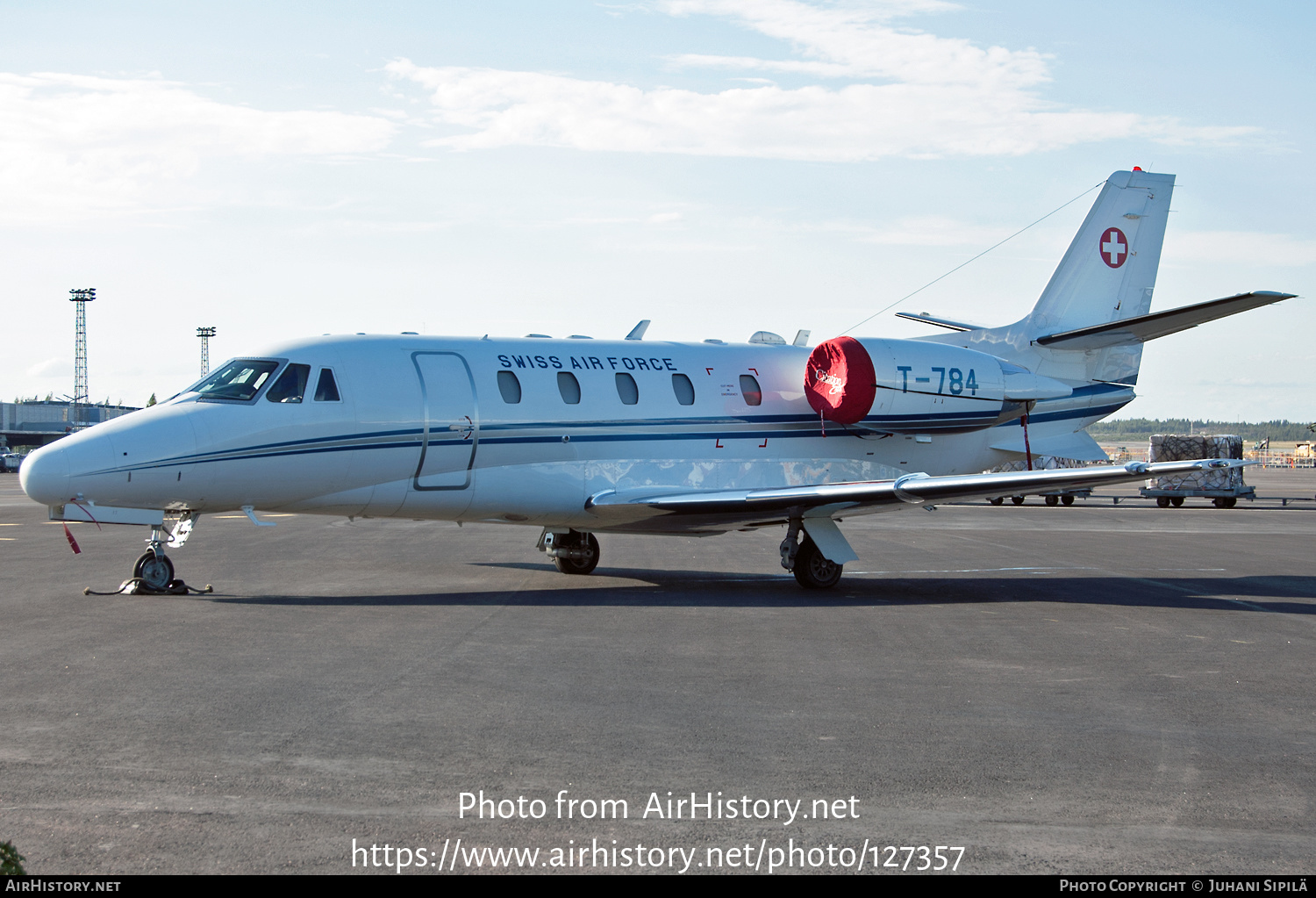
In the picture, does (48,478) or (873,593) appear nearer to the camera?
(48,478)

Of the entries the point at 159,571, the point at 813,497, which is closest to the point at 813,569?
the point at 813,497

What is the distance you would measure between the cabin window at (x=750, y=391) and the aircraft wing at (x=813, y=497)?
1762 mm

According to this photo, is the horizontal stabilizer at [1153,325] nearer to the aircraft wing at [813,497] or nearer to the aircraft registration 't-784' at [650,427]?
the aircraft registration 't-784' at [650,427]

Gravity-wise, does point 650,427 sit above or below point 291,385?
below

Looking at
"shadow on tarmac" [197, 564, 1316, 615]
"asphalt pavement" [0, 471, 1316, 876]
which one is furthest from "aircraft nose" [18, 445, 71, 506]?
"shadow on tarmac" [197, 564, 1316, 615]

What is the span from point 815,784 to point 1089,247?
51.7 ft

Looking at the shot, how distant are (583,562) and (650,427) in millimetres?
2596

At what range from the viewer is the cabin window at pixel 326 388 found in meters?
14.4

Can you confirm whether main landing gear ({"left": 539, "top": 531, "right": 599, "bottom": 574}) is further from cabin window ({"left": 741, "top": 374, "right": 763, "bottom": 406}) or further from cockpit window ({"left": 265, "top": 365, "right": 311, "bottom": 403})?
cockpit window ({"left": 265, "top": 365, "right": 311, "bottom": 403})

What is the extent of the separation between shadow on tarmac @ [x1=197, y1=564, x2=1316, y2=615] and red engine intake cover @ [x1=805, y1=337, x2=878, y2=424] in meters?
2.60

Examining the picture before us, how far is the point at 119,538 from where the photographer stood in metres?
23.6

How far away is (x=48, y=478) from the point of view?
12766 mm

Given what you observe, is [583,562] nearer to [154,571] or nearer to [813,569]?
[813,569]
